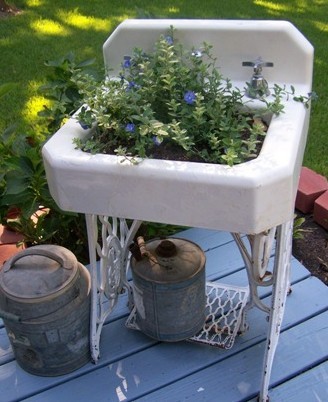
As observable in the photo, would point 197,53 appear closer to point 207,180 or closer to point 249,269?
point 207,180

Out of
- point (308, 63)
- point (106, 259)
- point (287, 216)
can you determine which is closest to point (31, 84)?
point (106, 259)

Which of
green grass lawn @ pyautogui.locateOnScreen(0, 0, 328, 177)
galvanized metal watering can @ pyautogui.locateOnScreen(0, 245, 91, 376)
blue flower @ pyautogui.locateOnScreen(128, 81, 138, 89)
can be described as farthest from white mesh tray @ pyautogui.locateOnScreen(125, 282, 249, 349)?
green grass lawn @ pyautogui.locateOnScreen(0, 0, 328, 177)

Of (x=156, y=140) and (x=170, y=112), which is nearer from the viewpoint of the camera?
(x=156, y=140)

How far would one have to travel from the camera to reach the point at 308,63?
5.42 feet

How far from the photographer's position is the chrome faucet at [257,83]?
1611 millimetres

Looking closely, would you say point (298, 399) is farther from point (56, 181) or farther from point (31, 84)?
point (31, 84)

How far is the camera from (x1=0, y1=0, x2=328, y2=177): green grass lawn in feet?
12.4

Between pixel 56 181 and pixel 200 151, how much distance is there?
1.26 feet

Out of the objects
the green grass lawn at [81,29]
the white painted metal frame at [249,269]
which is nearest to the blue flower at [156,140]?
the white painted metal frame at [249,269]

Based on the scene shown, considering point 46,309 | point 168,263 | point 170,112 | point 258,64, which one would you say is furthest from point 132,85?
point 46,309

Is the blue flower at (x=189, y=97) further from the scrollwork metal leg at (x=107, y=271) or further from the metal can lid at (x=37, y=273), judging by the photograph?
the metal can lid at (x=37, y=273)

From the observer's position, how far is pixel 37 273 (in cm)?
180

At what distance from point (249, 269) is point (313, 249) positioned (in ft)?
2.96

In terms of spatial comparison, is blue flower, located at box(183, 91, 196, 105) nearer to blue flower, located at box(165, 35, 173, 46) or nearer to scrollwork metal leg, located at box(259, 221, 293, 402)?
blue flower, located at box(165, 35, 173, 46)
